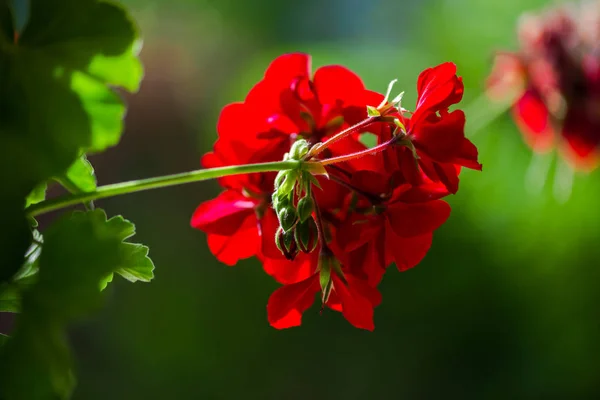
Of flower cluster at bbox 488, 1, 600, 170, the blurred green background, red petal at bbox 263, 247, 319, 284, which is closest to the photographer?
red petal at bbox 263, 247, 319, 284

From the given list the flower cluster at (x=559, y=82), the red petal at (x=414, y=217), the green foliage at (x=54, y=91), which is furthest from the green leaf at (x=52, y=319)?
the flower cluster at (x=559, y=82)

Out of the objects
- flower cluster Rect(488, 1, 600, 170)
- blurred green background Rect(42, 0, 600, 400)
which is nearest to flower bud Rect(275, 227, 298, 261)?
flower cluster Rect(488, 1, 600, 170)

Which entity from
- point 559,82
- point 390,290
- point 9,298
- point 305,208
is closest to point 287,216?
point 305,208

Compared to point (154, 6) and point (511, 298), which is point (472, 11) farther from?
point (154, 6)

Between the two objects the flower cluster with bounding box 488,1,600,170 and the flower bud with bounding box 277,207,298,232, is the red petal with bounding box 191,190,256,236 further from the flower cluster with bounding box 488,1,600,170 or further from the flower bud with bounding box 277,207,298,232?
the flower cluster with bounding box 488,1,600,170

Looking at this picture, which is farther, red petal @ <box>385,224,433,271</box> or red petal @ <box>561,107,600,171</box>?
red petal @ <box>561,107,600,171</box>

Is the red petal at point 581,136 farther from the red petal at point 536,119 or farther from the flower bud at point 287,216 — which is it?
the flower bud at point 287,216
